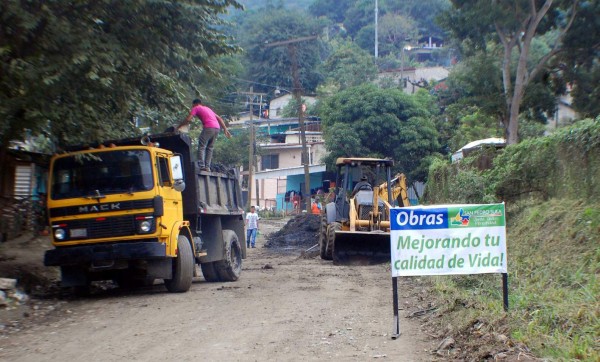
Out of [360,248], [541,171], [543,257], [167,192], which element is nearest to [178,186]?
[167,192]

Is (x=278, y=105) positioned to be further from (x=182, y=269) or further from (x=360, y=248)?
(x=182, y=269)

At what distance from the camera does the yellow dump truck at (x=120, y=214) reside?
41.3ft

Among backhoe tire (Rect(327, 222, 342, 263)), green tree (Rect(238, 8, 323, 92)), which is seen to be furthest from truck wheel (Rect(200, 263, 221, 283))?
green tree (Rect(238, 8, 323, 92))

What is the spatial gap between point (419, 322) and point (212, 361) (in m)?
3.42

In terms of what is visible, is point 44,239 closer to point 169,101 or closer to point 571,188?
point 169,101

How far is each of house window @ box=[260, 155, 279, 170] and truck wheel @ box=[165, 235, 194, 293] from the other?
43.0 m

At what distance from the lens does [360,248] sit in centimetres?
1991

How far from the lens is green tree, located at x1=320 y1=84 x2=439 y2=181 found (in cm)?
3806

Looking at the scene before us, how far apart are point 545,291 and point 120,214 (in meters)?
7.15

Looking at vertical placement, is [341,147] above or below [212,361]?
above

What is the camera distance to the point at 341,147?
38.4 metres

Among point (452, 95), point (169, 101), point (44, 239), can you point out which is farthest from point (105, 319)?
point (452, 95)

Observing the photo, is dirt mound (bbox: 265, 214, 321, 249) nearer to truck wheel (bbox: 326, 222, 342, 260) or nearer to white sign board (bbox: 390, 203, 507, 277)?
truck wheel (bbox: 326, 222, 342, 260)

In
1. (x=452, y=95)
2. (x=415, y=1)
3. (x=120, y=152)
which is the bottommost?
(x=120, y=152)
